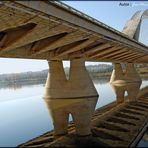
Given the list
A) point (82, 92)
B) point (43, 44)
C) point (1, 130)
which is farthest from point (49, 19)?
point (1, 130)

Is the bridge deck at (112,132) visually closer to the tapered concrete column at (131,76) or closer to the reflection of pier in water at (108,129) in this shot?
the reflection of pier in water at (108,129)

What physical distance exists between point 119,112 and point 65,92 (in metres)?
19.5

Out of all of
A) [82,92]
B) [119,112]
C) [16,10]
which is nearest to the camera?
[16,10]

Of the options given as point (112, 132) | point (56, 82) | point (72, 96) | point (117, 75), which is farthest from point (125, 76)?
point (72, 96)

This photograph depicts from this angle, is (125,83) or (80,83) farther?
(125,83)

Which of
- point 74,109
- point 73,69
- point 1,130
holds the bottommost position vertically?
point 1,130

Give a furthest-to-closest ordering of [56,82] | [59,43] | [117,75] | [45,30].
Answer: [117,75]
[56,82]
[59,43]
[45,30]

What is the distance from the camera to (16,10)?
Answer: 51.4 ft

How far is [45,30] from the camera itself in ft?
68.4

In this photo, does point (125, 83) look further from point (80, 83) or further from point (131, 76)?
point (80, 83)

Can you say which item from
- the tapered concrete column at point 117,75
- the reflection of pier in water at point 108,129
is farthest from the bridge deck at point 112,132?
the tapered concrete column at point 117,75

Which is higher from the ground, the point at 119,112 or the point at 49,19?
the point at 49,19

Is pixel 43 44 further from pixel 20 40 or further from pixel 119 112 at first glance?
pixel 119 112

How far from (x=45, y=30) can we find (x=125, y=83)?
42.2 metres
